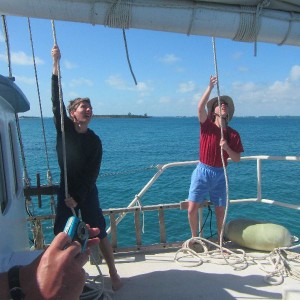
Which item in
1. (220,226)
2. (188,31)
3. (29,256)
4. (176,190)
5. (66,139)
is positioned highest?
(188,31)

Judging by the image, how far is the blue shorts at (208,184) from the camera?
450cm

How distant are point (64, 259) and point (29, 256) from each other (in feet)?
5.11

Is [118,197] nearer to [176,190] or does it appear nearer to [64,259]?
[176,190]

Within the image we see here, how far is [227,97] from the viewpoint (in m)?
4.82

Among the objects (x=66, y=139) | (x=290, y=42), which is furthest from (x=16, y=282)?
(x=290, y=42)

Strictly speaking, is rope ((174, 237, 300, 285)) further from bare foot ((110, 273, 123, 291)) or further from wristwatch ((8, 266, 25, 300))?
wristwatch ((8, 266, 25, 300))

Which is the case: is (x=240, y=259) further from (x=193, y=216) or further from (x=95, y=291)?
(x=95, y=291)

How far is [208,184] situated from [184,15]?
8.13 feet

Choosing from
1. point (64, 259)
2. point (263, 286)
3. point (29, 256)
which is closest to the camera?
point (64, 259)

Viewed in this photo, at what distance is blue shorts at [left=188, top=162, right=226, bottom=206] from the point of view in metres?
4.50

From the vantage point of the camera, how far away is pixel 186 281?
3826 mm

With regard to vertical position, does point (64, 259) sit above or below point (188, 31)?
below

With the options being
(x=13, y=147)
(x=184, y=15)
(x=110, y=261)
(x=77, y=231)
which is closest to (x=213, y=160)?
(x=110, y=261)

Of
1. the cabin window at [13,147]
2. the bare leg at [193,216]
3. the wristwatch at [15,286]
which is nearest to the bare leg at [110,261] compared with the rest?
the cabin window at [13,147]
